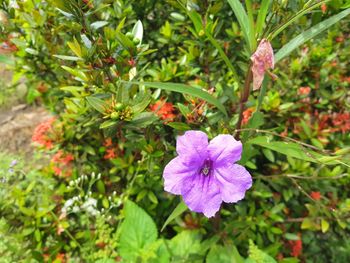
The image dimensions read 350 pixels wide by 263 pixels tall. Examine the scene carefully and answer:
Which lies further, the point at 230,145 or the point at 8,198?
the point at 8,198

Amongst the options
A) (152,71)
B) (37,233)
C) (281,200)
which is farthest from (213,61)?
(37,233)

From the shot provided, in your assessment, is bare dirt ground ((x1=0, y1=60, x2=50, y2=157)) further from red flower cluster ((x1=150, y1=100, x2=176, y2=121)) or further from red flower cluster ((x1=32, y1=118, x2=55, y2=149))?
red flower cluster ((x1=150, y1=100, x2=176, y2=121))

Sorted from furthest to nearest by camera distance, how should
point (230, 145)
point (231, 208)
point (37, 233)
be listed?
point (231, 208)
point (37, 233)
point (230, 145)

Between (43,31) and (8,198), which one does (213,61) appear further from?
(8,198)

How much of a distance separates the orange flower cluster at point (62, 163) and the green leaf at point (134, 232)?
43cm

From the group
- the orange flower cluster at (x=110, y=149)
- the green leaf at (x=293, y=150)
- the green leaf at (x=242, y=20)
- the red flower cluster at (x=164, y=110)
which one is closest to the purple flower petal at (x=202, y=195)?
the green leaf at (x=293, y=150)

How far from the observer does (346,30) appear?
2.18 metres

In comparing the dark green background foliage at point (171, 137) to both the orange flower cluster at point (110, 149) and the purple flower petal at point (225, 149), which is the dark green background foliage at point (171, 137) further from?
the purple flower petal at point (225, 149)

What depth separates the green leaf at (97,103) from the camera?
47.7 inches

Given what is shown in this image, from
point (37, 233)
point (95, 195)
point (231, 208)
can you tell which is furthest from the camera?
point (231, 208)

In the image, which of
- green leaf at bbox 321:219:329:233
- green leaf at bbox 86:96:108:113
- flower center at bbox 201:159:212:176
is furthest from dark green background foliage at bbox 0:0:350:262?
flower center at bbox 201:159:212:176

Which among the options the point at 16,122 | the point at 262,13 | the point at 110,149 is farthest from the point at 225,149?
the point at 16,122

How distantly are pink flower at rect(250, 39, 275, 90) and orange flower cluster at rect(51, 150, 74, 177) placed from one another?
4.14ft

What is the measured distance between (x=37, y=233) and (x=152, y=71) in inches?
40.3
